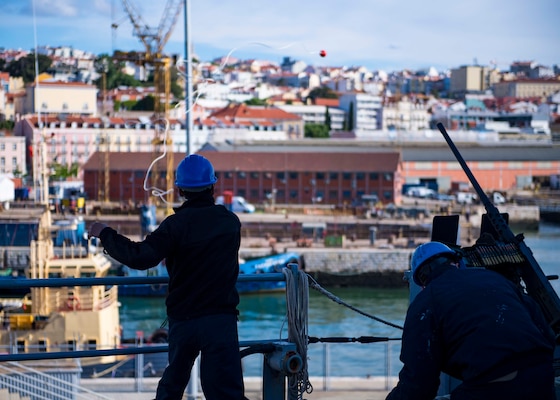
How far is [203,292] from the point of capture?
171cm

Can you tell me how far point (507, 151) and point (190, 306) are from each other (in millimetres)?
33881

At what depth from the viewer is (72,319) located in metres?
9.53

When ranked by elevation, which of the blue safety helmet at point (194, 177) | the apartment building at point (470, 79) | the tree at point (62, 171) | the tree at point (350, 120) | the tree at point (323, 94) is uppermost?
the apartment building at point (470, 79)

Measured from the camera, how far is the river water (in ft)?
32.7

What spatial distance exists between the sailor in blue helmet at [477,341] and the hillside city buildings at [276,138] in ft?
Result: 16.1

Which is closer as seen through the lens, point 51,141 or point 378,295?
point 378,295

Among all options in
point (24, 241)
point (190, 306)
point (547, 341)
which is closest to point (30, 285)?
point (190, 306)

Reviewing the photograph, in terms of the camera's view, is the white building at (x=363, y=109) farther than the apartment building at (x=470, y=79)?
No

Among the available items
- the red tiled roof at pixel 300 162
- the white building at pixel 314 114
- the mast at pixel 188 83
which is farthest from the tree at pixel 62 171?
the mast at pixel 188 83

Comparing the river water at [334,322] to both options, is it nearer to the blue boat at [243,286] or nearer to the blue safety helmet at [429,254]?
the blue boat at [243,286]

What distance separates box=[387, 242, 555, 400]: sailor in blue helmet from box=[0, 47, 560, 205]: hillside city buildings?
16.1 ft

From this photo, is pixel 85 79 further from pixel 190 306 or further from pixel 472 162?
pixel 190 306

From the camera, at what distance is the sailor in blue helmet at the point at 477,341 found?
1389 mm

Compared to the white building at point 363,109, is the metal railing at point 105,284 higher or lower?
lower
